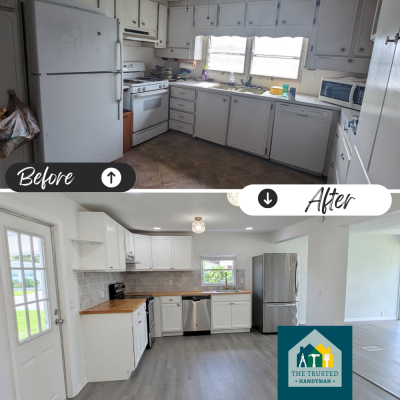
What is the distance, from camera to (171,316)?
4371 millimetres

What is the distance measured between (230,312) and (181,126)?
2.83m

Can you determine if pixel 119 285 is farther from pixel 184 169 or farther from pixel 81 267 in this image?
pixel 184 169

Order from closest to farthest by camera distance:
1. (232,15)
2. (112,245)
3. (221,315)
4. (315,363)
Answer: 1. (315,363)
2. (112,245)
3. (232,15)
4. (221,315)

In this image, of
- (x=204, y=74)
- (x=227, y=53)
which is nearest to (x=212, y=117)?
(x=204, y=74)

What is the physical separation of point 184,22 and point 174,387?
4.28m

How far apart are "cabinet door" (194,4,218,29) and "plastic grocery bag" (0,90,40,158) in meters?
2.63

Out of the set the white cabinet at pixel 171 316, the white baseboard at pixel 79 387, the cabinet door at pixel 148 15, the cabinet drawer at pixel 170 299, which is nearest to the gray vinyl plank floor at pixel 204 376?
the white baseboard at pixel 79 387

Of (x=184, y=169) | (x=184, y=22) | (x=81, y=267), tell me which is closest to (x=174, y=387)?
(x=81, y=267)

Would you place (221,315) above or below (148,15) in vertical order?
below

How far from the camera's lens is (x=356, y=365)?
2.80 m

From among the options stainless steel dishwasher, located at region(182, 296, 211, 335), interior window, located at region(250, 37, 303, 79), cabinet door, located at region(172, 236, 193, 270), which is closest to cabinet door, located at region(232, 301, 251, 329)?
stainless steel dishwasher, located at region(182, 296, 211, 335)

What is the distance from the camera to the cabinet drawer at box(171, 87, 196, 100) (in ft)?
13.3

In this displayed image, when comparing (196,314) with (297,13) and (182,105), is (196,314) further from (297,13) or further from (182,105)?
(297,13)

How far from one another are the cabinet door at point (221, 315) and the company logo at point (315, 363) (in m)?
2.87
